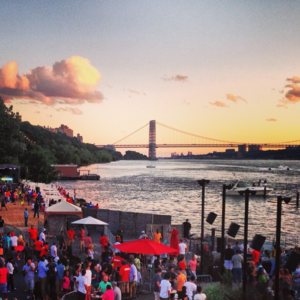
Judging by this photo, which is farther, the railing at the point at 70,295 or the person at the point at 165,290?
the railing at the point at 70,295

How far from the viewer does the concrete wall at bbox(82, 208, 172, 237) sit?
22766mm

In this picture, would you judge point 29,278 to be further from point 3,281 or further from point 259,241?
point 259,241

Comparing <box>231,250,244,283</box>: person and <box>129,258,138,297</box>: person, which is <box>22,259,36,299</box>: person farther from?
<box>231,250,244,283</box>: person

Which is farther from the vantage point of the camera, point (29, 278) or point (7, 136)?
point (7, 136)

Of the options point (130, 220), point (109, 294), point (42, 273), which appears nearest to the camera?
point (109, 294)

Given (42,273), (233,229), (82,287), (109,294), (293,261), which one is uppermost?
(233,229)

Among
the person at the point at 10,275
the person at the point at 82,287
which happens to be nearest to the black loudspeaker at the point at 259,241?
the person at the point at 82,287

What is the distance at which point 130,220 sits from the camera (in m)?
23.3

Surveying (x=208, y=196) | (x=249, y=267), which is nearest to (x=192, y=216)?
(x=208, y=196)

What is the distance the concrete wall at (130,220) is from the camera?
22.8m

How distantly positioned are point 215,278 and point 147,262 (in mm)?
2831

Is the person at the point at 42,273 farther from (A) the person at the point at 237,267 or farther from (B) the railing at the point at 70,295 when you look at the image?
(A) the person at the point at 237,267

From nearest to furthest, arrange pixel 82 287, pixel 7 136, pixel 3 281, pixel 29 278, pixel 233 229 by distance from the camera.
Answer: pixel 82 287 < pixel 3 281 < pixel 29 278 < pixel 233 229 < pixel 7 136

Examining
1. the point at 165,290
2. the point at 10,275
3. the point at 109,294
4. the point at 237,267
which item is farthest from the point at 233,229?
the point at 10,275
